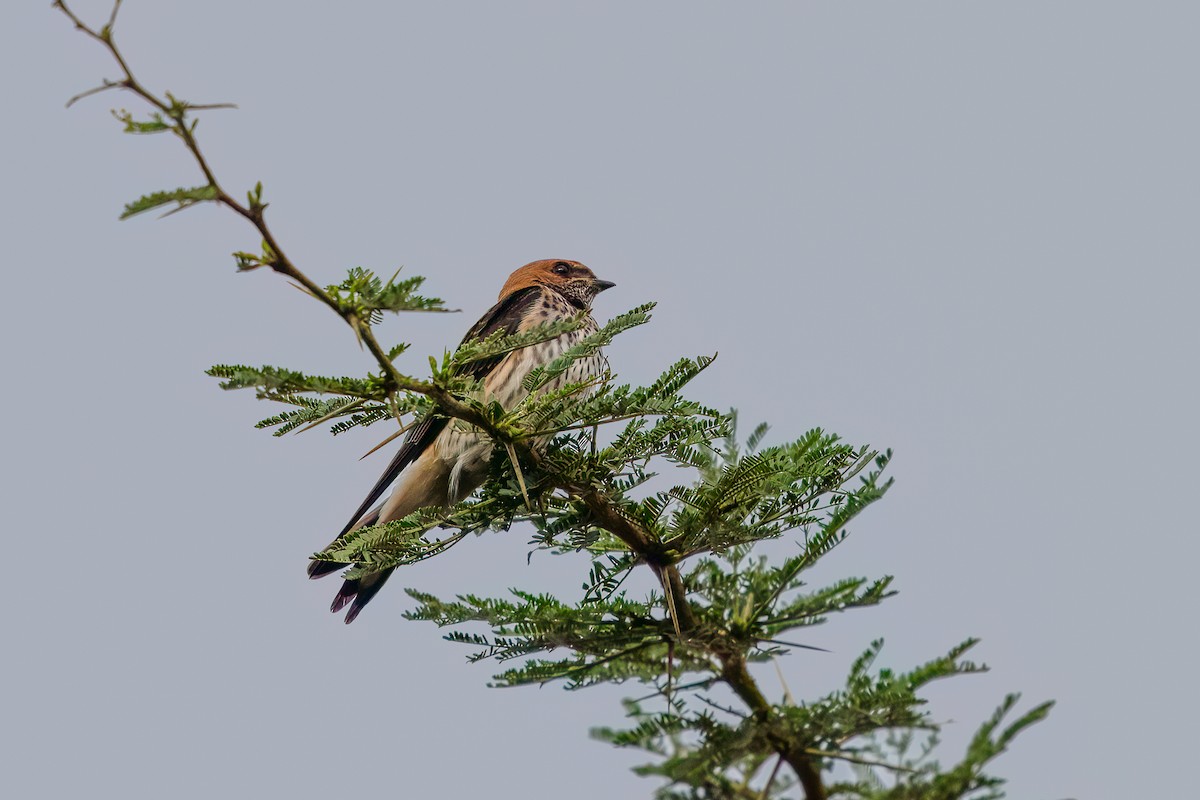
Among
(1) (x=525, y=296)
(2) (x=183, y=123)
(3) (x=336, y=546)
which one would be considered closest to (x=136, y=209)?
(2) (x=183, y=123)

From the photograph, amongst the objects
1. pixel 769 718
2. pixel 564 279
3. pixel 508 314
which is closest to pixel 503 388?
pixel 508 314

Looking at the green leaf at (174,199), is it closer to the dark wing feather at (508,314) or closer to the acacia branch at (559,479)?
the acacia branch at (559,479)

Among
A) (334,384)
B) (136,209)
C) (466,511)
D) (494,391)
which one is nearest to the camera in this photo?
(136,209)

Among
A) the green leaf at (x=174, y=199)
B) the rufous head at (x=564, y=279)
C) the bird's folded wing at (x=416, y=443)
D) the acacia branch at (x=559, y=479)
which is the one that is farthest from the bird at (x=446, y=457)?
the green leaf at (x=174, y=199)

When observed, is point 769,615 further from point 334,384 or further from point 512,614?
point 334,384

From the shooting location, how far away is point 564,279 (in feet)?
29.5

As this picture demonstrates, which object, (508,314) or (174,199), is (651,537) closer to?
(174,199)

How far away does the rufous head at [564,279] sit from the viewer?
8.91m

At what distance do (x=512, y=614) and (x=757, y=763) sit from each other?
1.02 m

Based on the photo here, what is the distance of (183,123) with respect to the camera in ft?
9.89

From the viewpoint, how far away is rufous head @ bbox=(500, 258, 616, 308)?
8.91m

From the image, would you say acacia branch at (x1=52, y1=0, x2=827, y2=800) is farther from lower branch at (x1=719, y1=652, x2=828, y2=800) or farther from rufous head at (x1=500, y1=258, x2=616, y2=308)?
rufous head at (x1=500, y1=258, x2=616, y2=308)

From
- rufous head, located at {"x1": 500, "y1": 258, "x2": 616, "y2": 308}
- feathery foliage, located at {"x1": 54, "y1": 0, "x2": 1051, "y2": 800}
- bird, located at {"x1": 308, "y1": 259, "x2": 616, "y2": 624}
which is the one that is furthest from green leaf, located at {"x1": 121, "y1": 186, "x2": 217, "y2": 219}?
rufous head, located at {"x1": 500, "y1": 258, "x2": 616, "y2": 308}

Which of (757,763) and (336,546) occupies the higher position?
(336,546)
